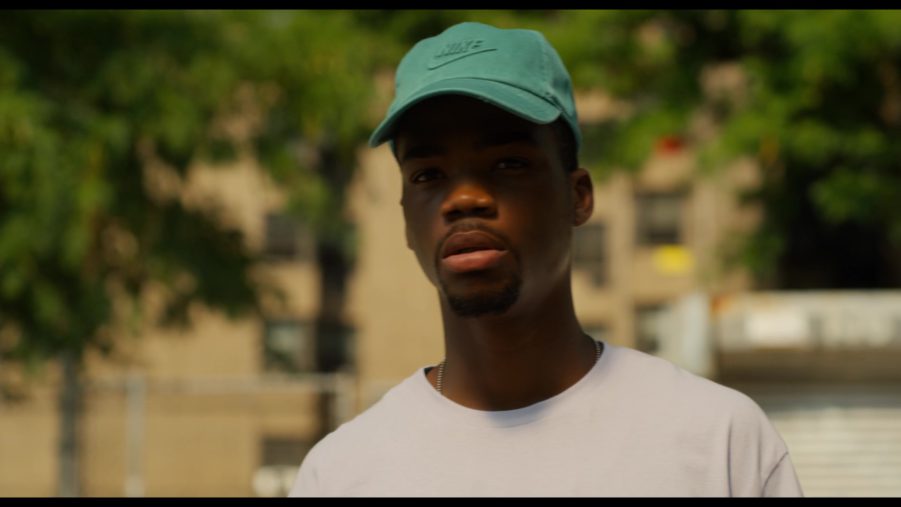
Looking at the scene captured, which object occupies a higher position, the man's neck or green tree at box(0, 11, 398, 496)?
green tree at box(0, 11, 398, 496)

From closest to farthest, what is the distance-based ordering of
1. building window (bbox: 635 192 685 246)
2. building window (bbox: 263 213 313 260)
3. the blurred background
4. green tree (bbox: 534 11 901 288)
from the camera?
green tree (bbox: 534 11 901 288) → the blurred background → building window (bbox: 635 192 685 246) → building window (bbox: 263 213 313 260)

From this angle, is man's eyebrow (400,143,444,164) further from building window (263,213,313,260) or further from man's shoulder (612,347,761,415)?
building window (263,213,313,260)

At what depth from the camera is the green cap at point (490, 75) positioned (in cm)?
195

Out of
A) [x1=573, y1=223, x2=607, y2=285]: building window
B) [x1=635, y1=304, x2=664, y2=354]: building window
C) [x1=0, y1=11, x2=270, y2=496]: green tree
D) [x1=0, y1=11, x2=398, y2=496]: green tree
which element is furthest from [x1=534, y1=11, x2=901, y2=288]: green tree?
[x1=573, y1=223, x2=607, y2=285]: building window

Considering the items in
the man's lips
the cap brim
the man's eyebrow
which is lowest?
the man's lips

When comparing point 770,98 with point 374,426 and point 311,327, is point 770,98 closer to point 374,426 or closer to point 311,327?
point 374,426

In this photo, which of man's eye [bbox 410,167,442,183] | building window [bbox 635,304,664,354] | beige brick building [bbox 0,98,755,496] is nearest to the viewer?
man's eye [bbox 410,167,442,183]

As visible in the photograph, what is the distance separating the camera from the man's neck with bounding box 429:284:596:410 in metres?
2.08

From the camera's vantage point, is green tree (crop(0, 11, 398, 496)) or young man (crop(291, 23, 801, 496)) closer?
young man (crop(291, 23, 801, 496))

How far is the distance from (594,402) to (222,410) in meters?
26.1

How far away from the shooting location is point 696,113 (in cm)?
1351

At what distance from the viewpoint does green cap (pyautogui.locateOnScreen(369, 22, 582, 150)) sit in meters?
1.95
